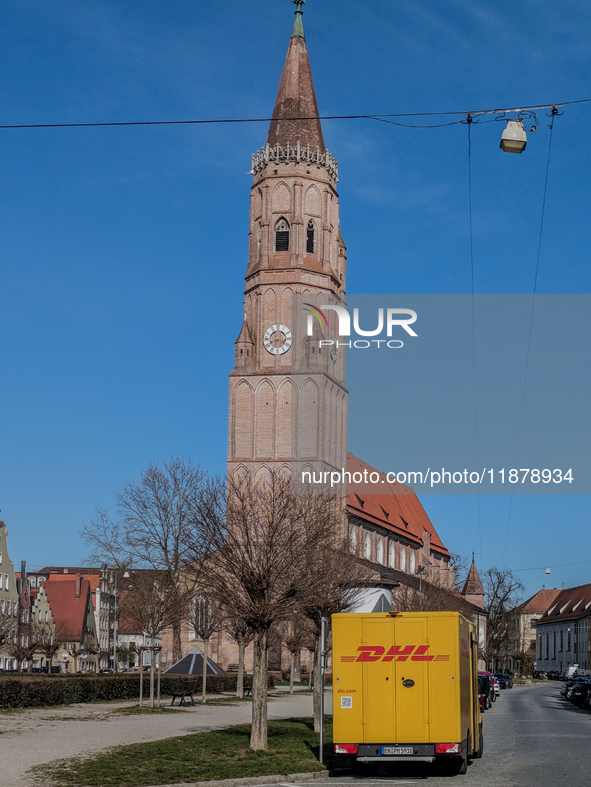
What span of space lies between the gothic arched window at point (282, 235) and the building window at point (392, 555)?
34425mm

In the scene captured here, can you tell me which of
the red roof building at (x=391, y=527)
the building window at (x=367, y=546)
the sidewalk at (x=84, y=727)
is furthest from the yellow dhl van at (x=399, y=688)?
the building window at (x=367, y=546)

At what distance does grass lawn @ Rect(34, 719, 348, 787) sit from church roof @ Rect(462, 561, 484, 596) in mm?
112099

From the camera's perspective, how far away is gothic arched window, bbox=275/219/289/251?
82938mm

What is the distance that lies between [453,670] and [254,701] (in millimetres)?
5210

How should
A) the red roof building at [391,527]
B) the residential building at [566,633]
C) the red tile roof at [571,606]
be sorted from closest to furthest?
1. the red roof building at [391,527]
2. the residential building at [566,633]
3. the red tile roof at [571,606]

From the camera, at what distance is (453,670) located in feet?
57.2

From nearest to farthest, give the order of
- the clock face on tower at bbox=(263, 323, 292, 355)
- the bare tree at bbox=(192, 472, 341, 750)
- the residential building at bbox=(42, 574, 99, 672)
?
the bare tree at bbox=(192, 472, 341, 750) < the clock face on tower at bbox=(263, 323, 292, 355) < the residential building at bbox=(42, 574, 99, 672)

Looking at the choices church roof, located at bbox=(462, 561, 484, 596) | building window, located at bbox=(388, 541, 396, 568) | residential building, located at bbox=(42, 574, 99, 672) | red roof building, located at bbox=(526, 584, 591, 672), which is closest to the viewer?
residential building, located at bbox=(42, 574, 99, 672)

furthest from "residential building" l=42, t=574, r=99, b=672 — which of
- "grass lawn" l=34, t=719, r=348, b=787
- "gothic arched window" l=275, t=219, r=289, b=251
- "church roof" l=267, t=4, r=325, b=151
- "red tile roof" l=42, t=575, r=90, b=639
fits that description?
"grass lawn" l=34, t=719, r=348, b=787

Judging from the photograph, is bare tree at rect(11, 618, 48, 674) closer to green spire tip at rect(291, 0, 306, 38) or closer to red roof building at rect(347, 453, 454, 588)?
red roof building at rect(347, 453, 454, 588)

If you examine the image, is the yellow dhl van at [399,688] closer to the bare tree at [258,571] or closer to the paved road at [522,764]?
the paved road at [522,764]

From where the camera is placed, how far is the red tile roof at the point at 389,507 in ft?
313

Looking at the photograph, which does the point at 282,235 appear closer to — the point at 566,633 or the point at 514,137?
the point at 514,137

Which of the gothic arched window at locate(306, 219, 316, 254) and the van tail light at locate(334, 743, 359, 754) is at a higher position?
the gothic arched window at locate(306, 219, 316, 254)
